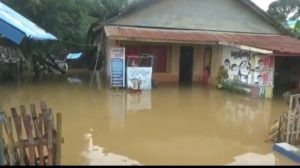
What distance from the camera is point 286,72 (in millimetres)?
18516

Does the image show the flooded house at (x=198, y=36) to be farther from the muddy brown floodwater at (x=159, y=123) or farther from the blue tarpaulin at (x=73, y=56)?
the blue tarpaulin at (x=73, y=56)

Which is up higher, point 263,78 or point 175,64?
point 175,64

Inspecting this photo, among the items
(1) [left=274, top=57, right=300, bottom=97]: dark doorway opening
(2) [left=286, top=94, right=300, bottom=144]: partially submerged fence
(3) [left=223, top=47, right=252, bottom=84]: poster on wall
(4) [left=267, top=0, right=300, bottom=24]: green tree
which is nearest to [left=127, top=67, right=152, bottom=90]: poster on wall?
(3) [left=223, top=47, right=252, bottom=84]: poster on wall

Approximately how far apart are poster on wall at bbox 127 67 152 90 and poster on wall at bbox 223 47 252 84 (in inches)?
155

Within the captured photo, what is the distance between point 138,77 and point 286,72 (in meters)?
7.74

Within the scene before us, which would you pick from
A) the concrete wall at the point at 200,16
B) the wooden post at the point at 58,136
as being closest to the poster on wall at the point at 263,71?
the concrete wall at the point at 200,16

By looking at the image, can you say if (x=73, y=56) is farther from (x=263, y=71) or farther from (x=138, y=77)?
(x=263, y=71)

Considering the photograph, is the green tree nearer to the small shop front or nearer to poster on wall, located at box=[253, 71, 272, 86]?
the small shop front

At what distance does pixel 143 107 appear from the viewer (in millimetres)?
12453

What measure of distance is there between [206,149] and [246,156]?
2.86 feet

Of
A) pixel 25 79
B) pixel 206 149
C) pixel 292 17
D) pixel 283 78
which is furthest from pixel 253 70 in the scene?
pixel 292 17

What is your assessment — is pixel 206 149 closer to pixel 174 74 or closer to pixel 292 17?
pixel 174 74

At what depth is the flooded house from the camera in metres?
16.7

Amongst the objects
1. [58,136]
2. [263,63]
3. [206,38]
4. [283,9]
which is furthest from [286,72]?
[58,136]
